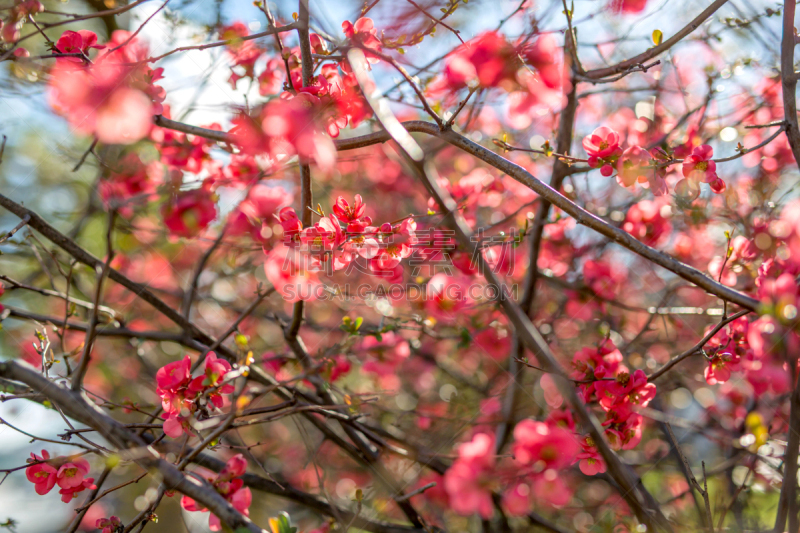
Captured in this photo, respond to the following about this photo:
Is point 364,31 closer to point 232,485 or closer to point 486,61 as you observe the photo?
point 486,61

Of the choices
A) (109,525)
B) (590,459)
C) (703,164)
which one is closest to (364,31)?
(703,164)

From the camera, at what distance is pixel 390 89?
69.7 inches

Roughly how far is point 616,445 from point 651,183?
896 millimetres

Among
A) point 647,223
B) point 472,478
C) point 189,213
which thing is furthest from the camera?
point 647,223

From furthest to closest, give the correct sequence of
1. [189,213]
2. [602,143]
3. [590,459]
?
[189,213], [602,143], [590,459]

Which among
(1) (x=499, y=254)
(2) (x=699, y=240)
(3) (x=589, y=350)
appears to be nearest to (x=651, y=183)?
(3) (x=589, y=350)

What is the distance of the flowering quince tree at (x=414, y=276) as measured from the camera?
112cm

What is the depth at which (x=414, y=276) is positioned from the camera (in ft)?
7.77

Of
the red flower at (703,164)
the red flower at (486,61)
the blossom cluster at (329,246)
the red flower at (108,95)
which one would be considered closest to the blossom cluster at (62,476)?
the blossom cluster at (329,246)

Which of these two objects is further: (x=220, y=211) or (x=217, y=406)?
(x=220, y=211)

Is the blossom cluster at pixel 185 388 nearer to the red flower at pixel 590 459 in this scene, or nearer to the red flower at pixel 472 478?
the red flower at pixel 472 478

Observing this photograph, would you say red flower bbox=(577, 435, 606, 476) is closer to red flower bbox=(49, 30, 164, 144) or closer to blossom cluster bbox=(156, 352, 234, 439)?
blossom cluster bbox=(156, 352, 234, 439)

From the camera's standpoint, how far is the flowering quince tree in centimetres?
112

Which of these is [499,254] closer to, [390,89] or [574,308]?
[574,308]
